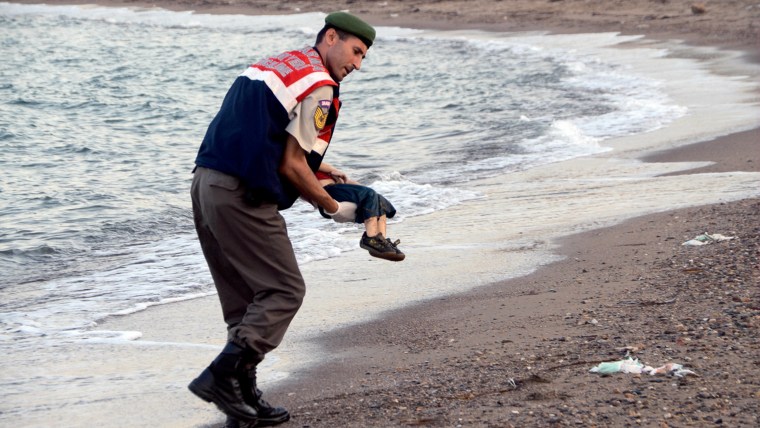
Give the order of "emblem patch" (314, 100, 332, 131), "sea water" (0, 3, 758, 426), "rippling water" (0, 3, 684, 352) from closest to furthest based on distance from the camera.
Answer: "emblem patch" (314, 100, 332, 131) → "sea water" (0, 3, 758, 426) → "rippling water" (0, 3, 684, 352)

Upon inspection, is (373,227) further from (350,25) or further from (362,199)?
(350,25)

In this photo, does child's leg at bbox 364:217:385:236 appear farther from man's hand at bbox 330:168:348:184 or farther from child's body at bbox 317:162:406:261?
man's hand at bbox 330:168:348:184

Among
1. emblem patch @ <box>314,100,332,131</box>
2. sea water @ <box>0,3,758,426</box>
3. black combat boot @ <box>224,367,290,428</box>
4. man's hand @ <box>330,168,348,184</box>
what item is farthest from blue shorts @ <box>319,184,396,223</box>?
sea water @ <box>0,3,758,426</box>

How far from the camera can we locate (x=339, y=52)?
4.17 meters

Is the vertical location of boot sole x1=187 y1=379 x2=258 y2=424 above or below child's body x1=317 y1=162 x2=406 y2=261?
below

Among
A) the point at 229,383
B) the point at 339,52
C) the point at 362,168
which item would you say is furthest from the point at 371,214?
the point at 362,168

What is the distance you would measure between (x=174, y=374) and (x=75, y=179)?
8946mm

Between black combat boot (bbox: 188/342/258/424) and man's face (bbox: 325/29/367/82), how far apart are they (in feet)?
3.71

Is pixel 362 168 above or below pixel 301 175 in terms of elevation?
below

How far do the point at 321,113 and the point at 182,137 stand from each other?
567 inches

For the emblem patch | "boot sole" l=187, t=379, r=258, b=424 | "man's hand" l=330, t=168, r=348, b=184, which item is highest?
the emblem patch

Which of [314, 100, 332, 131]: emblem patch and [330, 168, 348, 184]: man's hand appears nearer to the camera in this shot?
[314, 100, 332, 131]: emblem patch

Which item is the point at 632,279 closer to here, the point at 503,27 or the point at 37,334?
the point at 37,334

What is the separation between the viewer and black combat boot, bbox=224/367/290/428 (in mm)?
4355
